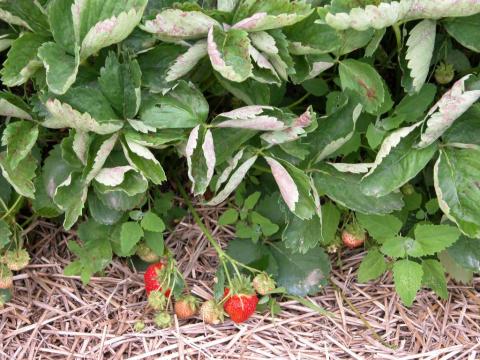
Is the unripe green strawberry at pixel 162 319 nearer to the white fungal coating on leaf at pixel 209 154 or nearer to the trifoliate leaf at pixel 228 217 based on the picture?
the trifoliate leaf at pixel 228 217

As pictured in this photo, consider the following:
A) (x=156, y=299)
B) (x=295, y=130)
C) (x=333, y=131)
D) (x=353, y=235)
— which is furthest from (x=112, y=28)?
(x=353, y=235)

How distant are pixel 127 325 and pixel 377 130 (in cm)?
62

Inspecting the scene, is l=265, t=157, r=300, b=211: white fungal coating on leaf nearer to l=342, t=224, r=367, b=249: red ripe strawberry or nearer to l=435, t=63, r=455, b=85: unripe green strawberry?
l=342, t=224, r=367, b=249: red ripe strawberry

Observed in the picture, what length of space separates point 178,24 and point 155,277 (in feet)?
1.76

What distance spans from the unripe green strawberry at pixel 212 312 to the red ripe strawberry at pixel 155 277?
9cm

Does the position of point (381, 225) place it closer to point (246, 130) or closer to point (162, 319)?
point (246, 130)

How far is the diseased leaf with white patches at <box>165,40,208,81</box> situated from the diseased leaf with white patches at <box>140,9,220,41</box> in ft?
0.07

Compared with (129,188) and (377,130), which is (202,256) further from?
(377,130)

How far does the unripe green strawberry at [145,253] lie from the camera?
1274mm

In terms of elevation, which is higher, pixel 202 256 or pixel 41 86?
pixel 41 86

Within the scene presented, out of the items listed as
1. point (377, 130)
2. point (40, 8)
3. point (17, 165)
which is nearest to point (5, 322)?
point (17, 165)

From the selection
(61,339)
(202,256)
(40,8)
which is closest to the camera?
(40,8)

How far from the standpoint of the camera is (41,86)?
100 centimetres

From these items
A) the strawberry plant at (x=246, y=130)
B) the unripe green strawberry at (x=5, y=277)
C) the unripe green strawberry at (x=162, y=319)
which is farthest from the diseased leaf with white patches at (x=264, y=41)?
the unripe green strawberry at (x=5, y=277)
